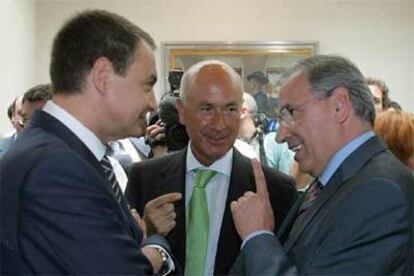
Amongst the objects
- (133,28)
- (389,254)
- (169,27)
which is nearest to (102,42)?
(133,28)

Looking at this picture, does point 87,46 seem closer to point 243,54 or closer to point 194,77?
point 194,77

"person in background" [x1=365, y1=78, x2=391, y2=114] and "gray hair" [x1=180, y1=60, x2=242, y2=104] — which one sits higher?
"gray hair" [x1=180, y1=60, x2=242, y2=104]

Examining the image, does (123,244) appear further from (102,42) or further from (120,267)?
(102,42)

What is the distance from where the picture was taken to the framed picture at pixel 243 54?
6.02m

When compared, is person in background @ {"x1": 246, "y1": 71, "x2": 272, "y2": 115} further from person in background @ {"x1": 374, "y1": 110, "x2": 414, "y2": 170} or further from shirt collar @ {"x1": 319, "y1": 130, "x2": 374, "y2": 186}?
shirt collar @ {"x1": 319, "y1": 130, "x2": 374, "y2": 186}

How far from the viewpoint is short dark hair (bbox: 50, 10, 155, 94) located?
1219 millimetres

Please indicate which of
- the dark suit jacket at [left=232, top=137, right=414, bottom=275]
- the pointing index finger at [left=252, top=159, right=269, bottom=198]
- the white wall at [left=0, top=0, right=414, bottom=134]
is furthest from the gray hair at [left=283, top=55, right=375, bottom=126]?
the white wall at [left=0, top=0, right=414, bottom=134]

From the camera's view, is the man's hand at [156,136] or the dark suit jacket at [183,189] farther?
the man's hand at [156,136]

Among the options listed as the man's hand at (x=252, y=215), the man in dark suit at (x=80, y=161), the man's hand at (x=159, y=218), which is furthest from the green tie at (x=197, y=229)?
the man in dark suit at (x=80, y=161)

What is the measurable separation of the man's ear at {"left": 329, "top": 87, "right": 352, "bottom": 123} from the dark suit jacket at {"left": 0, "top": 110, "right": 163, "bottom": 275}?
639 mm

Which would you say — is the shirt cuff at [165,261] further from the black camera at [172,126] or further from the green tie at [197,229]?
the black camera at [172,126]

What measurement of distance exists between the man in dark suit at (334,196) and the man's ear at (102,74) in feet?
1.58

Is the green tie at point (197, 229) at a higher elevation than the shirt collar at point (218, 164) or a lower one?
lower

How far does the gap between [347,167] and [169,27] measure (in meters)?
4.93
